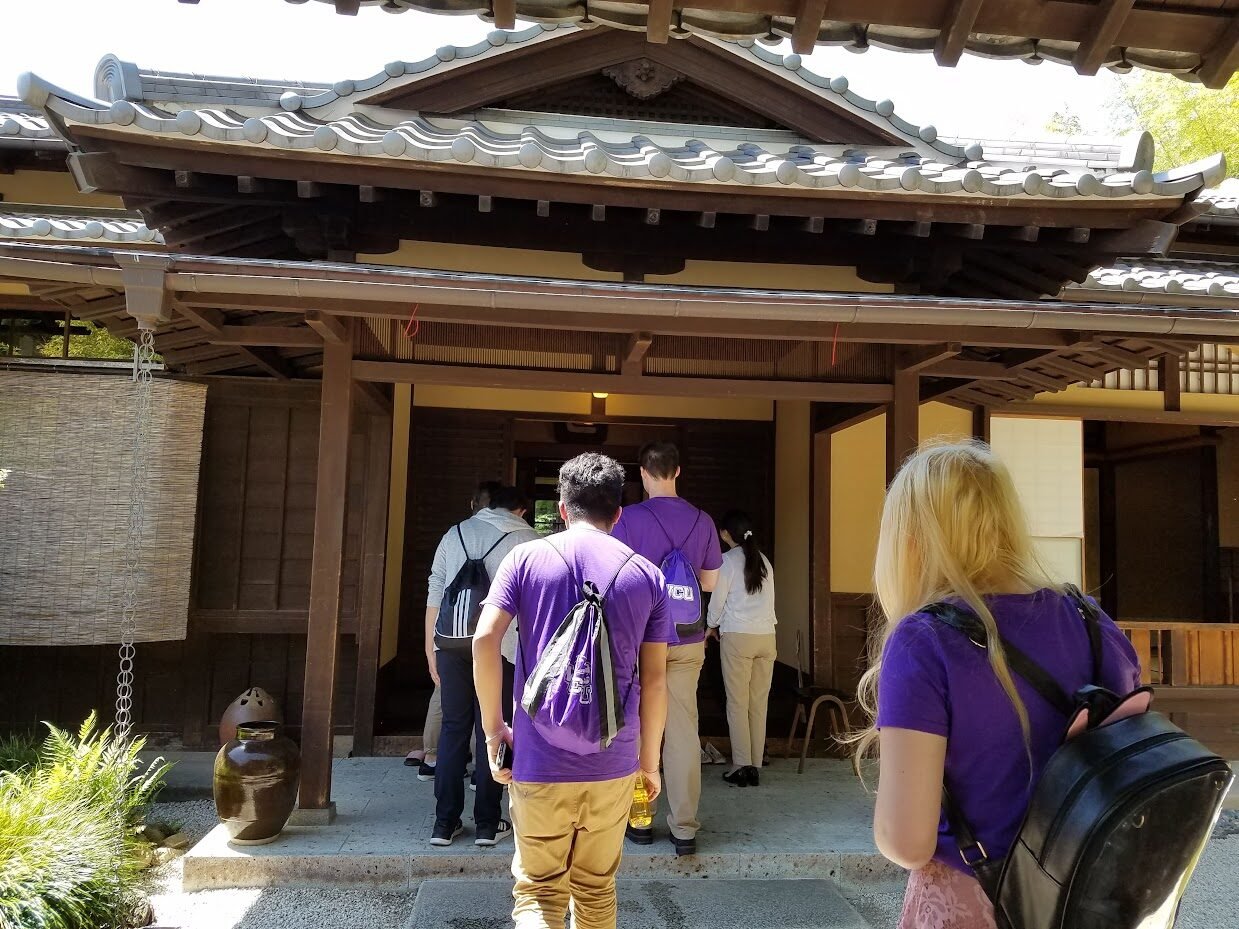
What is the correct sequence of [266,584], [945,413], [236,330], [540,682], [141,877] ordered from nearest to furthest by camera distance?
[540,682], [141,877], [236,330], [266,584], [945,413]

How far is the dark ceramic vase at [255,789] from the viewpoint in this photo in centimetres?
429

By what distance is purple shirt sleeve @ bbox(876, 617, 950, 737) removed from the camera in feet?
4.78

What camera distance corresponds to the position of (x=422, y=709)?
7098 mm

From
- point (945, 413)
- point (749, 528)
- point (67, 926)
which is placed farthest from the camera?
point (945, 413)

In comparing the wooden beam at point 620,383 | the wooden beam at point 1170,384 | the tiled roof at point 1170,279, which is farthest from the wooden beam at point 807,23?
the wooden beam at point 1170,384

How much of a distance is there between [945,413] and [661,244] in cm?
322

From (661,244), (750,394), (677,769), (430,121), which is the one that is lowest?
(677,769)

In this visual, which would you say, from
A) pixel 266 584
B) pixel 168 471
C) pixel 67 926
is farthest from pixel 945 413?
pixel 67 926

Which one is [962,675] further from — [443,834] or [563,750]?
[443,834]

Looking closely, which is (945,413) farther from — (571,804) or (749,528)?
(571,804)

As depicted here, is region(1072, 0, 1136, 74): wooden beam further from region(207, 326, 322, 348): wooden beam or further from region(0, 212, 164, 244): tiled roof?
region(0, 212, 164, 244): tiled roof

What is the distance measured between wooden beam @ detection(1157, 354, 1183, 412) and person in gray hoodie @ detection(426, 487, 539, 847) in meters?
5.67

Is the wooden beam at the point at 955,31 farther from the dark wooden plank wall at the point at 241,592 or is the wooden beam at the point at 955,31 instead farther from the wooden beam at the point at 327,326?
the dark wooden plank wall at the point at 241,592

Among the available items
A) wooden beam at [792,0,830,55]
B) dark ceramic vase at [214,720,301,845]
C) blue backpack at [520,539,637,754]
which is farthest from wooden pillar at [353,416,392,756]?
wooden beam at [792,0,830,55]
